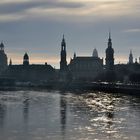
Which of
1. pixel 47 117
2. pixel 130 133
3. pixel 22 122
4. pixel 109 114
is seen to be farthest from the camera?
pixel 109 114

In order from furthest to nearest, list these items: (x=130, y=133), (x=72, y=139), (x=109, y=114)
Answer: (x=109, y=114), (x=130, y=133), (x=72, y=139)

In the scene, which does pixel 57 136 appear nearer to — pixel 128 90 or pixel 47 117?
pixel 47 117

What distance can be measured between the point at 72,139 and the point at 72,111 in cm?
3078

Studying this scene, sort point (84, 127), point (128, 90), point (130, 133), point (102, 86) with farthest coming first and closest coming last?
point (102, 86) < point (128, 90) < point (84, 127) < point (130, 133)

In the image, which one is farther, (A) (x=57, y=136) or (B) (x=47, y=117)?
(B) (x=47, y=117)

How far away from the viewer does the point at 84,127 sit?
59.9 metres

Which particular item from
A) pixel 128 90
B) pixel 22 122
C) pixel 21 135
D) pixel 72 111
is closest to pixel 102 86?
pixel 128 90

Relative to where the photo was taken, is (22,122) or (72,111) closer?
(22,122)

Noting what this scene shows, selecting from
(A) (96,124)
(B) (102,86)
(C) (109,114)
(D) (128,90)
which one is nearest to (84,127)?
(A) (96,124)

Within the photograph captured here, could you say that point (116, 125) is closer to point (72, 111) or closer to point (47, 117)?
point (47, 117)

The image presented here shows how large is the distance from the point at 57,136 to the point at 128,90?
94064 millimetres

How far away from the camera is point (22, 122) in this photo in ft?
215

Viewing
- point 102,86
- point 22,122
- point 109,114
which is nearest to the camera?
point 22,122

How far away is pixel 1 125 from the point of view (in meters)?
61.8
